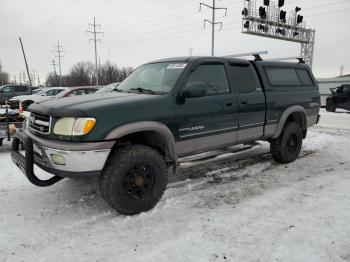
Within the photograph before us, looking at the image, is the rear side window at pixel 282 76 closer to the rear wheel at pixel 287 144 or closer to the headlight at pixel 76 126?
the rear wheel at pixel 287 144

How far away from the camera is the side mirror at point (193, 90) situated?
4125 mm

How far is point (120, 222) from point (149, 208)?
16.8 inches

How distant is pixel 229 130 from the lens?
4863 millimetres

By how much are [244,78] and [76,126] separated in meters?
2.88

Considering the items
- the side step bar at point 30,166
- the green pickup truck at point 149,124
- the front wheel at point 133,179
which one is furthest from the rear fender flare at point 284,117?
the side step bar at point 30,166

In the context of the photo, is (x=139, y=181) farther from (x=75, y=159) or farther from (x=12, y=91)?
(x=12, y=91)

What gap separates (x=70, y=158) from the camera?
3418mm

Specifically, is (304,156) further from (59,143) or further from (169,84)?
(59,143)

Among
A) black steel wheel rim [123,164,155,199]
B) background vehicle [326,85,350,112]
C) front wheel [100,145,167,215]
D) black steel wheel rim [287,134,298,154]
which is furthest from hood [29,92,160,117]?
background vehicle [326,85,350,112]

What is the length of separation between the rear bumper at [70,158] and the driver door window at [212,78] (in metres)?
1.61

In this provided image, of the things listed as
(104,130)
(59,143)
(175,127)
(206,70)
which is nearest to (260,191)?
(175,127)

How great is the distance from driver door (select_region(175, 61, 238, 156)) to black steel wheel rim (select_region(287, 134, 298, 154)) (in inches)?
65.3

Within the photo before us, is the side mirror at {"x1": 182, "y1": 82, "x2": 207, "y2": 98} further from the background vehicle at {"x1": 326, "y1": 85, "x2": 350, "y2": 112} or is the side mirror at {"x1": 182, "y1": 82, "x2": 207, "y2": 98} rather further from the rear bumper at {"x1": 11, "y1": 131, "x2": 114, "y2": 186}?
the background vehicle at {"x1": 326, "y1": 85, "x2": 350, "y2": 112}

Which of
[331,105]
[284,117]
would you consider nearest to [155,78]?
[284,117]
